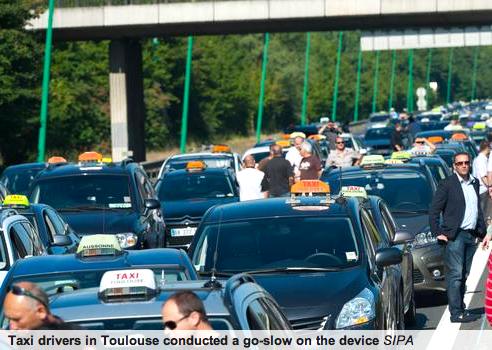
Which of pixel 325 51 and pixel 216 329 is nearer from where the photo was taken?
pixel 216 329

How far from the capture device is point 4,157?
2056 inches

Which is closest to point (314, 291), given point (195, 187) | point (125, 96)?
point (195, 187)

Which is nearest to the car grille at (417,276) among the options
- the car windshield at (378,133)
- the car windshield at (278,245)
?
the car windshield at (278,245)

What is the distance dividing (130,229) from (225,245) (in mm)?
7909

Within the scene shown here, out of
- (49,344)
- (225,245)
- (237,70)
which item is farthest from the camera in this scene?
(237,70)

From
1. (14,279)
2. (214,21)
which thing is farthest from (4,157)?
(14,279)

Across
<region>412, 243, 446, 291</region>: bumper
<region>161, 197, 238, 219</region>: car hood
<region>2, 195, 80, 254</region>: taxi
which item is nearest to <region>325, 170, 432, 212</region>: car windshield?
<region>412, 243, 446, 291</region>: bumper

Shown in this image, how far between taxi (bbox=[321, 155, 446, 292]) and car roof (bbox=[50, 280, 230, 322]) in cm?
982

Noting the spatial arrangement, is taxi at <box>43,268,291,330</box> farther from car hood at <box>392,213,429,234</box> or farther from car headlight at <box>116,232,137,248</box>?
car headlight at <box>116,232,137,248</box>

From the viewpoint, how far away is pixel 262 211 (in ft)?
41.3

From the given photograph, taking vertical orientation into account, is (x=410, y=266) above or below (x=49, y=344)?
below

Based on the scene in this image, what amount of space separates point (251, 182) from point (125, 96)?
35.8 meters

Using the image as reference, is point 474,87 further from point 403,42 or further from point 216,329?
point 216,329

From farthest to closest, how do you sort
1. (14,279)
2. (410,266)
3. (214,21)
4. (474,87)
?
(474,87) < (214,21) < (410,266) < (14,279)
